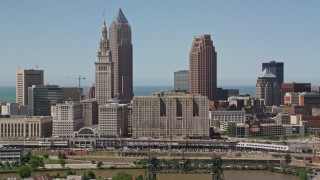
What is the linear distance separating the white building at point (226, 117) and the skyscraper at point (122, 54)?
21473 millimetres

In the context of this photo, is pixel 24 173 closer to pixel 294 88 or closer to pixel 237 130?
pixel 237 130

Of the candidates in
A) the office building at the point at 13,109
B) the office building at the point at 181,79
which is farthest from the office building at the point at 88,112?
the office building at the point at 181,79

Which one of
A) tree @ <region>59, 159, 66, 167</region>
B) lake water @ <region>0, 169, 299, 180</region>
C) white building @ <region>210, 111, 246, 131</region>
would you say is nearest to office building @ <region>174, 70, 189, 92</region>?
white building @ <region>210, 111, 246, 131</region>

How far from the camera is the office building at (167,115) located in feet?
218

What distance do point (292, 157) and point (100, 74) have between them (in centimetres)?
2893

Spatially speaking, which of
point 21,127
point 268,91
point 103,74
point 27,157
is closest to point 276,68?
point 268,91

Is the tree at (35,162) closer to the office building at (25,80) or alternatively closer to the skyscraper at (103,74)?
the skyscraper at (103,74)

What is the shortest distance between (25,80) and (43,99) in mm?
8078

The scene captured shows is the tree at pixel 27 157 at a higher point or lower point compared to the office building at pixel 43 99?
lower

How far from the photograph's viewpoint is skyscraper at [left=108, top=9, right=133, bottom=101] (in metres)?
99.2

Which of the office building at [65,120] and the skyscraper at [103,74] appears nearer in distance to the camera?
the office building at [65,120]

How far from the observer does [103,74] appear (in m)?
78.3

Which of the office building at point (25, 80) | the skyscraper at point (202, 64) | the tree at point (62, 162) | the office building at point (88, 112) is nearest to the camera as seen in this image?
the tree at point (62, 162)

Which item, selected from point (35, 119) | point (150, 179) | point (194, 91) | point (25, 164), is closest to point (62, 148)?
point (35, 119)
